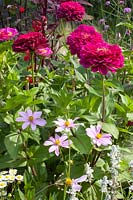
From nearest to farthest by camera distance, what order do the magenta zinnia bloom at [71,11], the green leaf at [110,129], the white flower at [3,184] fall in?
1. the white flower at [3,184]
2. the green leaf at [110,129]
3. the magenta zinnia bloom at [71,11]

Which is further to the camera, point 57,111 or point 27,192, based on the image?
point 57,111

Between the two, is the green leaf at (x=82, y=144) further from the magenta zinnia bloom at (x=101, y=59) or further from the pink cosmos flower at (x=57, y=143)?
the magenta zinnia bloom at (x=101, y=59)

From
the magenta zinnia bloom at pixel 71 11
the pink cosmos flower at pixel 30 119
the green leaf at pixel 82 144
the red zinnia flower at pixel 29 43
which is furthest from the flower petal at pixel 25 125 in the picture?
the magenta zinnia bloom at pixel 71 11

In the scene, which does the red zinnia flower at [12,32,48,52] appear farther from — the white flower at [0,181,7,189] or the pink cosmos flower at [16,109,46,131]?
the white flower at [0,181,7,189]

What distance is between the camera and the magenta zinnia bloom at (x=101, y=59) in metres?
1.79

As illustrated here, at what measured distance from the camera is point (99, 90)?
2.08 meters

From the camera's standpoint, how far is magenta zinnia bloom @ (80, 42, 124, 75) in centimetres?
179

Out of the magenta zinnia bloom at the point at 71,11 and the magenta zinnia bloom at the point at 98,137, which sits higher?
the magenta zinnia bloom at the point at 71,11

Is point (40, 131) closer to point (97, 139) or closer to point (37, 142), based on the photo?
point (37, 142)

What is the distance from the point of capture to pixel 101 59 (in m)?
1.79

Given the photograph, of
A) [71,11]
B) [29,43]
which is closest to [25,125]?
[29,43]

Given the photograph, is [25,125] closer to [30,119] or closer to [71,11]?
[30,119]

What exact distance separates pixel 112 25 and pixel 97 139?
3321mm

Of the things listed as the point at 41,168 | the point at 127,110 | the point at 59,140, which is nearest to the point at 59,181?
the point at 41,168
